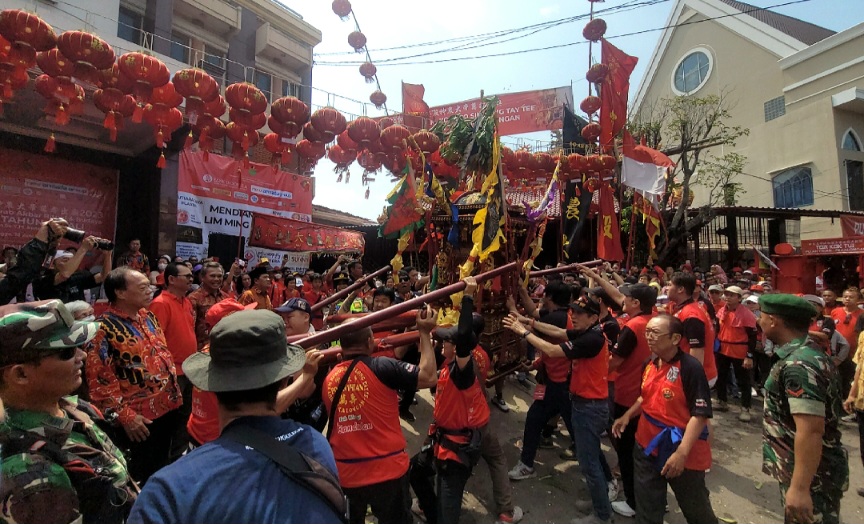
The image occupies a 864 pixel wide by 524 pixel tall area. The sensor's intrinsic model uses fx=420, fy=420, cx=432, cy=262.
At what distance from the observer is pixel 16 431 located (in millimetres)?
1411

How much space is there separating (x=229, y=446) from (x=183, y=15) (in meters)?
16.4

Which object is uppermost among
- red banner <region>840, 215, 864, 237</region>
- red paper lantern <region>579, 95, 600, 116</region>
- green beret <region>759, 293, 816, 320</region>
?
red paper lantern <region>579, 95, 600, 116</region>

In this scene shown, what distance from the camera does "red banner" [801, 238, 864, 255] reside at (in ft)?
36.5

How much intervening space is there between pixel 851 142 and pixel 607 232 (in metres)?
13.8

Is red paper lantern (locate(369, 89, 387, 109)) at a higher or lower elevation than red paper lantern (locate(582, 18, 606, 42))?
lower

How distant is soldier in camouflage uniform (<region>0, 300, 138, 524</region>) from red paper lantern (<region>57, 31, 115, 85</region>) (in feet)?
19.3

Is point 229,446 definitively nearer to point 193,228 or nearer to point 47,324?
point 47,324

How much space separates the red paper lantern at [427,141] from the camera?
850 centimetres

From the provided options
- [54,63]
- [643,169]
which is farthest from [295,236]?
[643,169]

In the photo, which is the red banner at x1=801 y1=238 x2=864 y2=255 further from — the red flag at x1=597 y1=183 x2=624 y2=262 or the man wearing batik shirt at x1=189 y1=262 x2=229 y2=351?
the man wearing batik shirt at x1=189 y1=262 x2=229 y2=351

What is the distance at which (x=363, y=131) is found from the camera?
8227 mm

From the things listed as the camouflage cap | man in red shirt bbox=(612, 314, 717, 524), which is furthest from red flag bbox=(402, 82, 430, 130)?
the camouflage cap

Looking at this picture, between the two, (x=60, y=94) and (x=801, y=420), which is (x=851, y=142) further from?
(x=60, y=94)

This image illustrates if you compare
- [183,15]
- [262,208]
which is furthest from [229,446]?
[183,15]
